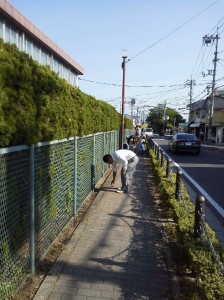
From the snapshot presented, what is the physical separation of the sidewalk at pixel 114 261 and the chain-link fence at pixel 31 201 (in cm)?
36

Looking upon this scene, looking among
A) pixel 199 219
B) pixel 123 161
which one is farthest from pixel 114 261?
pixel 123 161

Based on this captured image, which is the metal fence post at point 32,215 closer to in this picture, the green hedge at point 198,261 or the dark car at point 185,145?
the green hedge at point 198,261

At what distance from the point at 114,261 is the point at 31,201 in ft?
4.95

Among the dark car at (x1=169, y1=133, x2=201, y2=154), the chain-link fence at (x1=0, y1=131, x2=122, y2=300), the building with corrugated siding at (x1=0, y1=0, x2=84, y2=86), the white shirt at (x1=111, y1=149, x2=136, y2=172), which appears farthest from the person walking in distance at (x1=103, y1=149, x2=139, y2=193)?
the dark car at (x1=169, y1=133, x2=201, y2=154)

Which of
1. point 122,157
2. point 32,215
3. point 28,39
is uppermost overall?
point 28,39

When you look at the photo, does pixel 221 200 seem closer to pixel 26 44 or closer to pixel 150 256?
pixel 150 256

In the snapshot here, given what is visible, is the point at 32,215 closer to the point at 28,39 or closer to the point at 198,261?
the point at 198,261

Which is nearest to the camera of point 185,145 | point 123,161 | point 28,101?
point 28,101

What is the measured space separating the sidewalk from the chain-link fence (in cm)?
36

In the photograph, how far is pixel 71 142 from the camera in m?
6.17

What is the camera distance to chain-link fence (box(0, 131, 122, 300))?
3.28 m

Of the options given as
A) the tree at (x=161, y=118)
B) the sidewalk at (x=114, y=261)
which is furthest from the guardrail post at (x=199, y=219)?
the tree at (x=161, y=118)

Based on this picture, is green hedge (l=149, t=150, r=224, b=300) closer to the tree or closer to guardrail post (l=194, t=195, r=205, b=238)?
guardrail post (l=194, t=195, r=205, b=238)

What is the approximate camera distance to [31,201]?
390 centimetres
